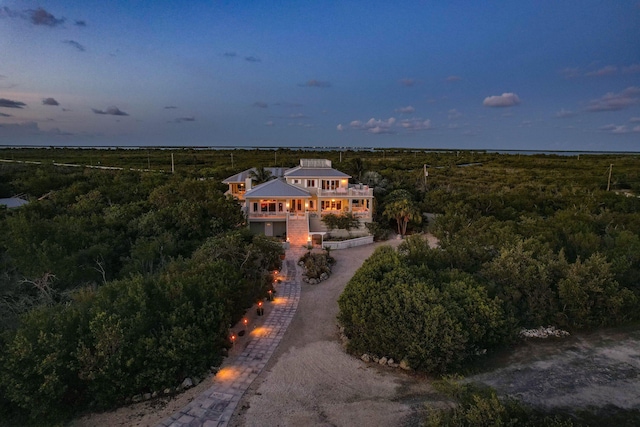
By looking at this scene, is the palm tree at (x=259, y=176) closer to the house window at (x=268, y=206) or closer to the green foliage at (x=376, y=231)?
the house window at (x=268, y=206)

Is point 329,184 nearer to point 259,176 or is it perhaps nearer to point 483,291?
point 259,176

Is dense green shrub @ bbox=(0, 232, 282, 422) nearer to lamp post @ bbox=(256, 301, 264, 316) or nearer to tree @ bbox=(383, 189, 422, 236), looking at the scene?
lamp post @ bbox=(256, 301, 264, 316)

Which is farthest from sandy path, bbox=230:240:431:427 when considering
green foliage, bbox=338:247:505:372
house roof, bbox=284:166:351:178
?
house roof, bbox=284:166:351:178

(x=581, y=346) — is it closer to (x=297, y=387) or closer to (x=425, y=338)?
(x=425, y=338)

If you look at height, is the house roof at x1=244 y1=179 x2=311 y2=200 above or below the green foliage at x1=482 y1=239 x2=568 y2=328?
above

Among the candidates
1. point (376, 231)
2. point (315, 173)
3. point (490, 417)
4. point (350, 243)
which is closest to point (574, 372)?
point (490, 417)
